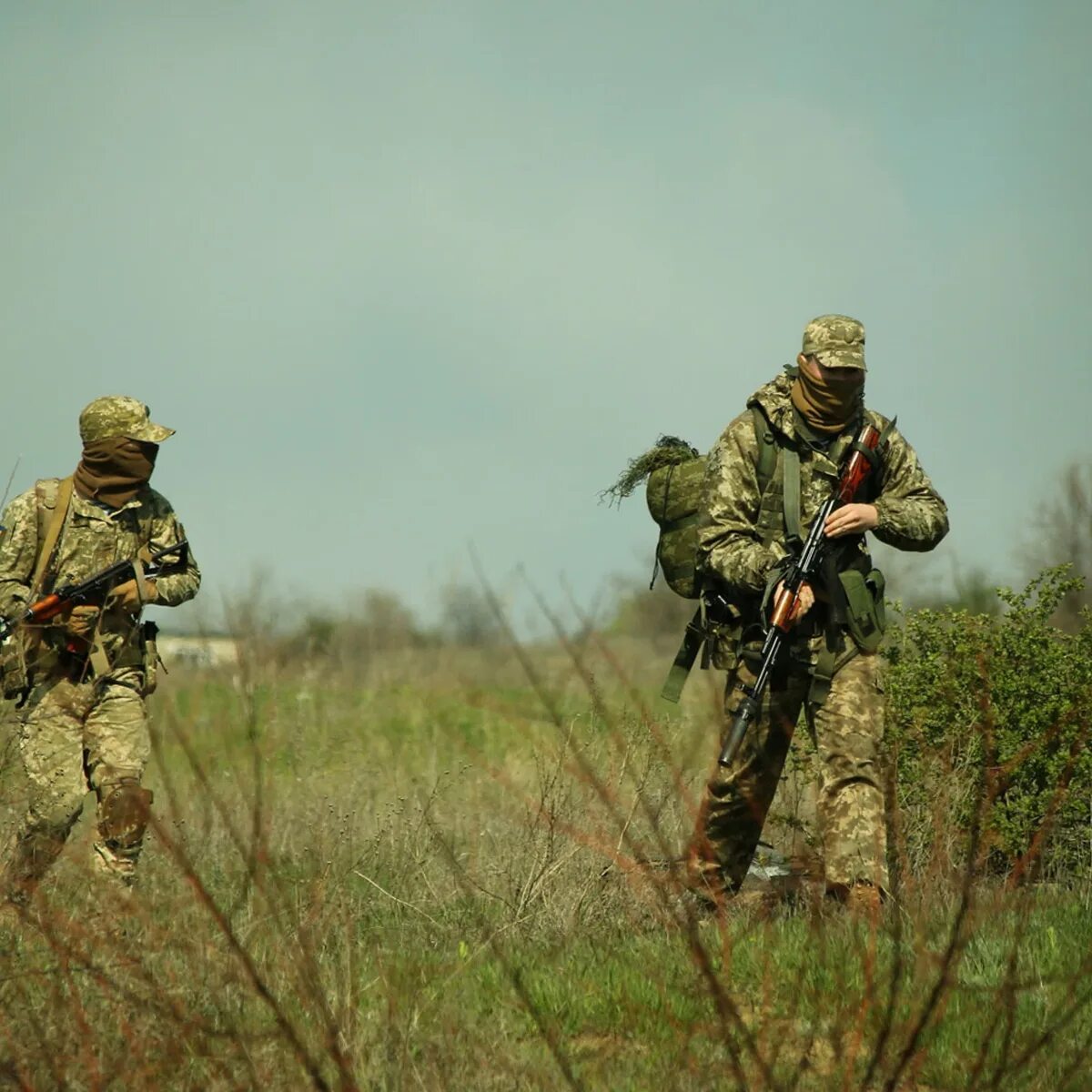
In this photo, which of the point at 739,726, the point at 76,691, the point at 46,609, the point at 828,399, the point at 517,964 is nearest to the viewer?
the point at 517,964

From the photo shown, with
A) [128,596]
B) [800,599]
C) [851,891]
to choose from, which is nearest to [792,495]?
[800,599]

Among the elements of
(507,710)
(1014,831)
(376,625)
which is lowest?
(507,710)

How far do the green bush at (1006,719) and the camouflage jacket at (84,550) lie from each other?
3265 millimetres

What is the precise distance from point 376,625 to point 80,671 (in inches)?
562

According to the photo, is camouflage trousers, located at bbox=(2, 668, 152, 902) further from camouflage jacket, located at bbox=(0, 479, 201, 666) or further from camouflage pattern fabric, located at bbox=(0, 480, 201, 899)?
camouflage jacket, located at bbox=(0, 479, 201, 666)

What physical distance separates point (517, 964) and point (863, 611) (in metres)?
1.88

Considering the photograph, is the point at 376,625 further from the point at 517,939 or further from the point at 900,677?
the point at 517,939

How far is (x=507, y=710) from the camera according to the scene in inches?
79.6

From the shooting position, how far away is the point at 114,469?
21.8 ft

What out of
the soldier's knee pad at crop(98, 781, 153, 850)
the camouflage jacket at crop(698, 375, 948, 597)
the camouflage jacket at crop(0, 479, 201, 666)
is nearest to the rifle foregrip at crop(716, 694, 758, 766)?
the camouflage jacket at crop(698, 375, 948, 597)

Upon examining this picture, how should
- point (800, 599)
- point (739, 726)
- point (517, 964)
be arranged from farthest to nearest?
point (800, 599)
point (739, 726)
point (517, 964)

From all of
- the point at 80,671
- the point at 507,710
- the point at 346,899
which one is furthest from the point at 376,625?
the point at 507,710

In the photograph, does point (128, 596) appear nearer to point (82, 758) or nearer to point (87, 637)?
point (87, 637)

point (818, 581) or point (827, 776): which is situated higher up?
point (818, 581)
